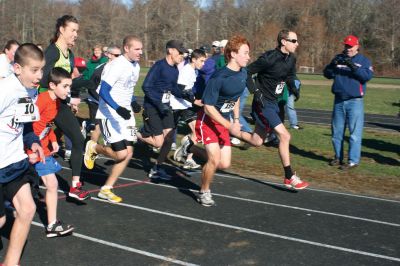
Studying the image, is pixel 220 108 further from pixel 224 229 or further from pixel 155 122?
pixel 155 122

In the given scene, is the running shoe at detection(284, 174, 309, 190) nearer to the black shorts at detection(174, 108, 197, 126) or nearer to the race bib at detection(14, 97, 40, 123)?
the black shorts at detection(174, 108, 197, 126)

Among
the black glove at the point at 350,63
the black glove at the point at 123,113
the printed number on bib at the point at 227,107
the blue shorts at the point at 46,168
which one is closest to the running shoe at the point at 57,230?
the blue shorts at the point at 46,168

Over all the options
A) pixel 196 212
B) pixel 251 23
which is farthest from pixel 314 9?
pixel 196 212

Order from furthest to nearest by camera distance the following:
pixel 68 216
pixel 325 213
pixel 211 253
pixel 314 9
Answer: pixel 314 9 < pixel 325 213 < pixel 68 216 < pixel 211 253

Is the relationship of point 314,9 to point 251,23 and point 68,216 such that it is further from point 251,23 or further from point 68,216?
point 68,216

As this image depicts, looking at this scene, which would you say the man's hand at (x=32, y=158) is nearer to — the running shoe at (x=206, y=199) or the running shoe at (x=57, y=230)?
the running shoe at (x=57, y=230)

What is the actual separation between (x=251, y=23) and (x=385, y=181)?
243 feet

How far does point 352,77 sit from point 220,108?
322 centimetres

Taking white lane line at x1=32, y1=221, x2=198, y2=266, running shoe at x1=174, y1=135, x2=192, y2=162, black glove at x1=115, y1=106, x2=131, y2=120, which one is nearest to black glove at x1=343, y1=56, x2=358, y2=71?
running shoe at x1=174, y1=135, x2=192, y2=162

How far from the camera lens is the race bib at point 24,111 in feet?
13.6

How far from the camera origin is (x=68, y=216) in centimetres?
589

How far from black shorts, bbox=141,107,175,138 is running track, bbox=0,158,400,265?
3.31ft

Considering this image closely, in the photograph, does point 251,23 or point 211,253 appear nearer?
point 211,253

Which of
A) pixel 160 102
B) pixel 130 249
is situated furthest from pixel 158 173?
pixel 130 249
